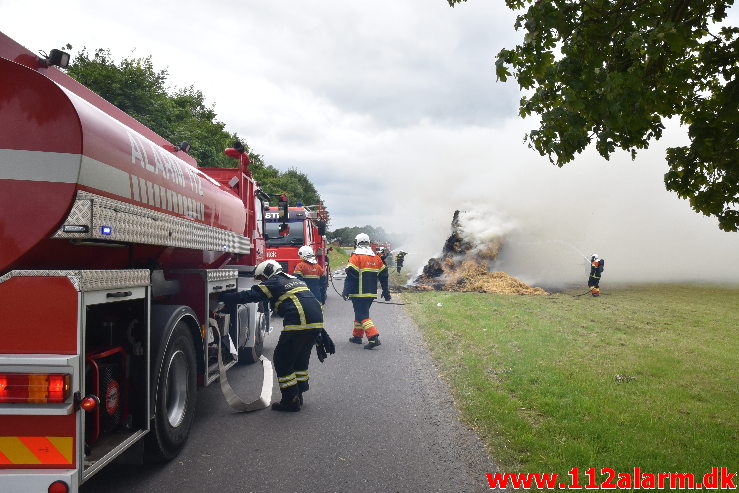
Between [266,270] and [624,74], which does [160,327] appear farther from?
[624,74]

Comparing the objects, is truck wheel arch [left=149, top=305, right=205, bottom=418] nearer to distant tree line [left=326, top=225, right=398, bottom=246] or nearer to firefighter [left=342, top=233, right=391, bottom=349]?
firefighter [left=342, top=233, right=391, bottom=349]

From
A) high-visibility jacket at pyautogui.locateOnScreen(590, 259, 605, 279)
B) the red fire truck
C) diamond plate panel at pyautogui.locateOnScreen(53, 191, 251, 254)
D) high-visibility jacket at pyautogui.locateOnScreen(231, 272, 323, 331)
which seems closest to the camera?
diamond plate panel at pyautogui.locateOnScreen(53, 191, 251, 254)

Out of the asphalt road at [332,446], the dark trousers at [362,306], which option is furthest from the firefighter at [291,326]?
the dark trousers at [362,306]

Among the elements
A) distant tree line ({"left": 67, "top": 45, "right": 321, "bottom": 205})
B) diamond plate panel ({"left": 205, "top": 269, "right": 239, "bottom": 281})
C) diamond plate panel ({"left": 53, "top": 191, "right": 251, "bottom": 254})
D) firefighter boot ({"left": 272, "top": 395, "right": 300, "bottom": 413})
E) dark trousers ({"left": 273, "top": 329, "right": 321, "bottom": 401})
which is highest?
distant tree line ({"left": 67, "top": 45, "right": 321, "bottom": 205})

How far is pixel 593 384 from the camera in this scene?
262 inches

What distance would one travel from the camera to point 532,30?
420 cm

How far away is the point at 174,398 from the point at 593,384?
16.2 feet

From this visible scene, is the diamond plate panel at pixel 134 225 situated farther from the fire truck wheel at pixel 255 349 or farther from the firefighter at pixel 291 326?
the fire truck wheel at pixel 255 349

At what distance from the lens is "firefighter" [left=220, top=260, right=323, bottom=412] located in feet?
18.6

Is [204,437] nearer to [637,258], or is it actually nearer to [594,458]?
[594,458]

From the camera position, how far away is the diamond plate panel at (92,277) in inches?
110

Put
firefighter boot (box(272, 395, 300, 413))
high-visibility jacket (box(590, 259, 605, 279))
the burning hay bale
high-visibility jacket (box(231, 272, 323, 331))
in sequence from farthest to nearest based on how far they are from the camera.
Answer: the burning hay bale → high-visibility jacket (box(590, 259, 605, 279)) → high-visibility jacket (box(231, 272, 323, 331)) → firefighter boot (box(272, 395, 300, 413))

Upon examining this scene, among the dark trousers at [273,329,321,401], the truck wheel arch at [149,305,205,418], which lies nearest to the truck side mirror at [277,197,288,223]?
the dark trousers at [273,329,321,401]

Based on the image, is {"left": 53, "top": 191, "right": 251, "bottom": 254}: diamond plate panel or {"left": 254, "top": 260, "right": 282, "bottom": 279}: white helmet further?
{"left": 254, "top": 260, "right": 282, "bottom": 279}: white helmet
